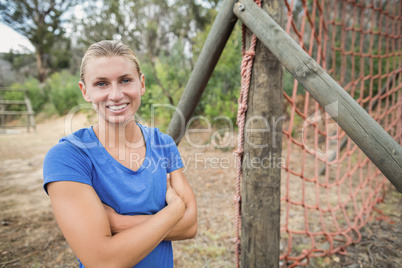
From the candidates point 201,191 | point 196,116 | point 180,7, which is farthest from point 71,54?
point 201,191

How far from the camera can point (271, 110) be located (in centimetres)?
103

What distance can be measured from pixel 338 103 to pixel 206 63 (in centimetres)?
62

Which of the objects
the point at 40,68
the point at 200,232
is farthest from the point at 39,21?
the point at 200,232

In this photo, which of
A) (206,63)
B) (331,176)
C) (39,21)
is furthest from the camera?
(39,21)

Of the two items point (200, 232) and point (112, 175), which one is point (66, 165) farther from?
point (200, 232)

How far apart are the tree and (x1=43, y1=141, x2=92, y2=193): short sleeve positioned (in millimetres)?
17700

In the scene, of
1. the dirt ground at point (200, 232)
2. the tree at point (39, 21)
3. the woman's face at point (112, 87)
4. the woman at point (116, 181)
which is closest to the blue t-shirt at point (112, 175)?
the woman at point (116, 181)

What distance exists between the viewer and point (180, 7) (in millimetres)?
11789

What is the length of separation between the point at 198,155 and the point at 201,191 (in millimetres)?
1400

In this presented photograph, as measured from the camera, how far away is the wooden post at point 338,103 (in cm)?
67

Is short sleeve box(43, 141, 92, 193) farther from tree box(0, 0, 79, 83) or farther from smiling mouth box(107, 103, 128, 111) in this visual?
tree box(0, 0, 79, 83)

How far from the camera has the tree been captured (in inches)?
555

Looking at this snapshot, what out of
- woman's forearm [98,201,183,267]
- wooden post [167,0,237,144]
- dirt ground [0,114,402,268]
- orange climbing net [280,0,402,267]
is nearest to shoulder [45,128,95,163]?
woman's forearm [98,201,183,267]

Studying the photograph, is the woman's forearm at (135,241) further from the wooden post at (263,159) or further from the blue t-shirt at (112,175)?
the wooden post at (263,159)
